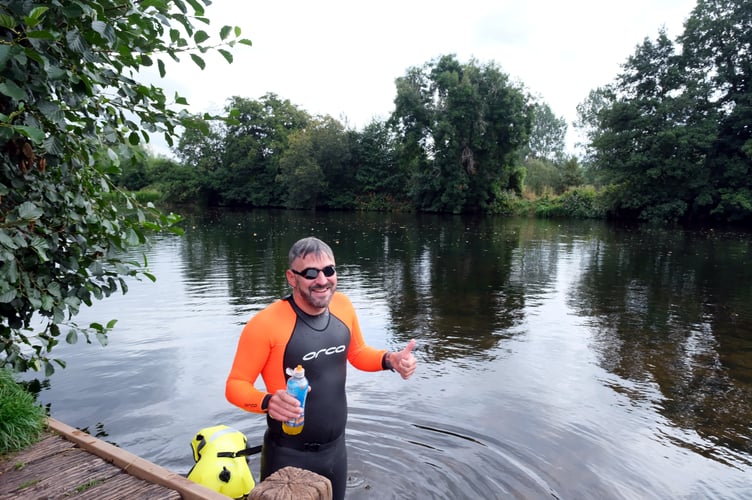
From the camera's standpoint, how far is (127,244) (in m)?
3.96

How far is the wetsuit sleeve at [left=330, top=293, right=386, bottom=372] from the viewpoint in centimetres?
358

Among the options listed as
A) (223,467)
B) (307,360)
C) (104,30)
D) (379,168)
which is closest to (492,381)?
(223,467)

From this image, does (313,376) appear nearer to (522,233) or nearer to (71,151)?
(71,151)

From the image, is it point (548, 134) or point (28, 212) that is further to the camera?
point (548, 134)

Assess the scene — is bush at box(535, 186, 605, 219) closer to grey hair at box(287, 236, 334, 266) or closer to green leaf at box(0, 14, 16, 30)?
grey hair at box(287, 236, 334, 266)

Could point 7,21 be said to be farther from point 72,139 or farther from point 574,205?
point 574,205

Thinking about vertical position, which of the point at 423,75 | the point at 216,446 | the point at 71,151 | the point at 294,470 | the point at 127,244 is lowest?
the point at 216,446

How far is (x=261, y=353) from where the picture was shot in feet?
10.4

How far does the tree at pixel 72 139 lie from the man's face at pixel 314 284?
1260mm

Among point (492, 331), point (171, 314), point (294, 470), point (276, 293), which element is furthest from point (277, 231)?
point (294, 470)

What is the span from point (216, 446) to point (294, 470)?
65.3 inches

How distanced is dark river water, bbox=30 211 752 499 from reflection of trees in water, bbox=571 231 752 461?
38 mm

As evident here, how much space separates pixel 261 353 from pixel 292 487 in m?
1.02

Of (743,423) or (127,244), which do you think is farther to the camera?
(743,423)
